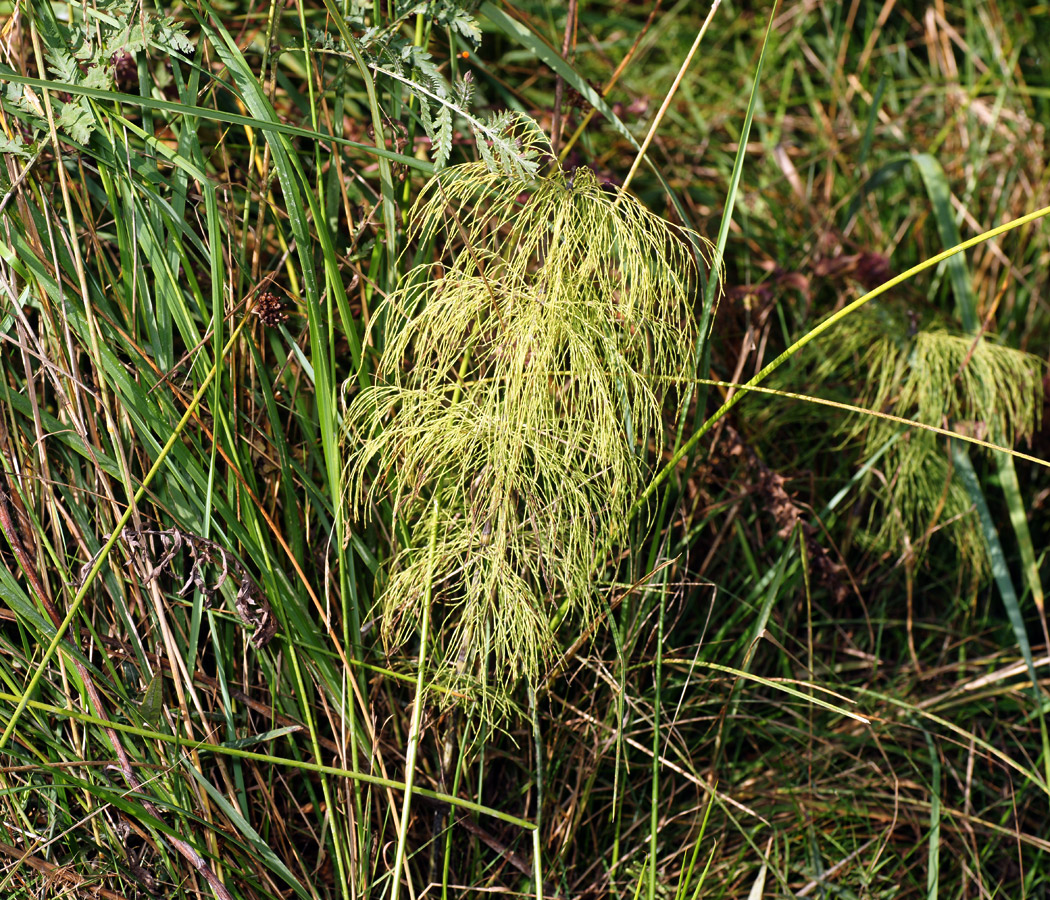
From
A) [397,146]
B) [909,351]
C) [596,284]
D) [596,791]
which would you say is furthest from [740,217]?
[596,791]

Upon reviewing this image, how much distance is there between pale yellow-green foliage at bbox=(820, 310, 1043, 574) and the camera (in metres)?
1.50

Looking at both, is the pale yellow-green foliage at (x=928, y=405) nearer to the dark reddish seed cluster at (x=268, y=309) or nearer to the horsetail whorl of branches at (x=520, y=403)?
the horsetail whorl of branches at (x=520, y=403)

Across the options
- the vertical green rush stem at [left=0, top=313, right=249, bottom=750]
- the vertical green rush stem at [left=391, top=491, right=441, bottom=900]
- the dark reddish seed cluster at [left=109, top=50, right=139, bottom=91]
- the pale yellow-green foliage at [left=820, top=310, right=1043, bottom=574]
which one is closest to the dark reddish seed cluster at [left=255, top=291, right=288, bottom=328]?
the vertical green rush stem at [left=0, top=313, right=249, bottom=750]

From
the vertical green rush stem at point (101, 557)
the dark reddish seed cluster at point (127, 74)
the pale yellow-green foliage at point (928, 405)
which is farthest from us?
the pale yellow-green foliage at point (928, 405)

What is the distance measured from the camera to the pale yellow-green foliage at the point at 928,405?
1.50 metres

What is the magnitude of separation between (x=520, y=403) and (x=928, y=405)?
2.95ft

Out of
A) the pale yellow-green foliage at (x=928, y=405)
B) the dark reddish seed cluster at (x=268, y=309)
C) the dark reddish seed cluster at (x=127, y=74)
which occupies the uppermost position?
the dark reddish seed cluster at (x=127, y=74)

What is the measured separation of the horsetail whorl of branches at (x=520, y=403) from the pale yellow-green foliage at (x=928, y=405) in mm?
653

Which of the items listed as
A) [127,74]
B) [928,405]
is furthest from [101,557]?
[928,405]

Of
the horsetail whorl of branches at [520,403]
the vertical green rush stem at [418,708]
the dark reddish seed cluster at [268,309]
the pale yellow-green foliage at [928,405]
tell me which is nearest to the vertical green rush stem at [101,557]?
the dark reddish seed cluster at [268,309]

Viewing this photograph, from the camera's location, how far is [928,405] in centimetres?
150

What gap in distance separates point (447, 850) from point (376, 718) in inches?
8.0

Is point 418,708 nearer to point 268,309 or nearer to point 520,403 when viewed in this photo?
point 520,403

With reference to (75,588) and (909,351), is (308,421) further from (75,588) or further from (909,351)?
(909,351)
